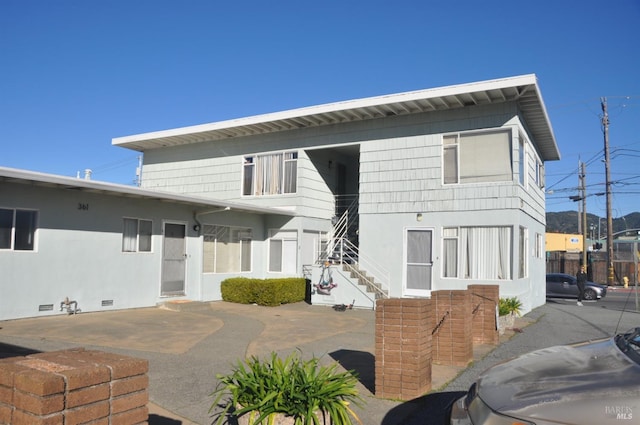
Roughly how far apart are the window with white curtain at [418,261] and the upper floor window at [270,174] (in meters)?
→ 4.92

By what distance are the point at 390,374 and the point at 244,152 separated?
15.2 m

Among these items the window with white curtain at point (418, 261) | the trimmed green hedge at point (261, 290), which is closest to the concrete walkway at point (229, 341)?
the trimmed green hedge at point (261, 290)

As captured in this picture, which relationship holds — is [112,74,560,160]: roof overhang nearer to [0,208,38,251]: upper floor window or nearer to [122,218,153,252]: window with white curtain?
[122,218,153,252]: window with white curtain

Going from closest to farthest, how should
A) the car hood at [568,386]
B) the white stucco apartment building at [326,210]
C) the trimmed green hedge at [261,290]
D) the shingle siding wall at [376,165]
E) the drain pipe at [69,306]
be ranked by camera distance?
1. the car hood at [568,386]
2. the drain pipe at [69,306]
3. the white stucco apartment building at [326,210]
4. the shingle siding wall at [376,165]
5. the trimmed green hedge at [261,290]

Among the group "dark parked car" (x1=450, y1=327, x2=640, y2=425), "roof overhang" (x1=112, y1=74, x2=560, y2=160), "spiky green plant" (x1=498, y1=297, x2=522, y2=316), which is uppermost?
"roof overhang" (x1=112, y1=74, x2=560, y2=160)

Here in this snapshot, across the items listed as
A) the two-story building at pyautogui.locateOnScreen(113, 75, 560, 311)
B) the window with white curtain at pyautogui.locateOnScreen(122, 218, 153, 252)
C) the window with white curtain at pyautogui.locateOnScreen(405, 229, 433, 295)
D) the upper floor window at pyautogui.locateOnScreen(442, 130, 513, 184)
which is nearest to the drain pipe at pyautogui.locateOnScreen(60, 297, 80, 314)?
the window with white curtain at pyautogui.locateOnScreen(122, 218, 153, 252)

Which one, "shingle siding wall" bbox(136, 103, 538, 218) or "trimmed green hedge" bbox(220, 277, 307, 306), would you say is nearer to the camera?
"shingle siding wall" bbox(136, 103, 538, 218)

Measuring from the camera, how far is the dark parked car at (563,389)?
10.6ft

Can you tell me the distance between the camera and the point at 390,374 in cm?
638

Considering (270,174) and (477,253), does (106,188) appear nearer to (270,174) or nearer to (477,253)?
(270,174)

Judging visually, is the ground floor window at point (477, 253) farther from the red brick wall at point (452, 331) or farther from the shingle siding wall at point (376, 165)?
the red brick wall at point (452, 331)

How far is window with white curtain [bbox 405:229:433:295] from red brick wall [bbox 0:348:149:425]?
14058 millimetres

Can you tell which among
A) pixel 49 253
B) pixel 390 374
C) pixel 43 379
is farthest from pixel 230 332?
pixel 43 379

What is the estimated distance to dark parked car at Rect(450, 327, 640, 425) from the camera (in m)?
3.24
